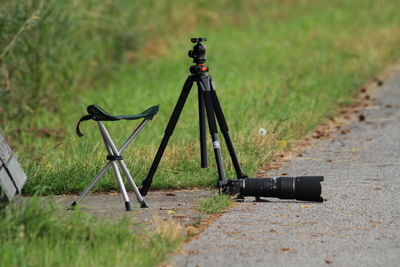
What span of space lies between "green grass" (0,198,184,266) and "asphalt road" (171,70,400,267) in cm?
20

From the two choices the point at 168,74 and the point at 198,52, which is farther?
the point at 168,74

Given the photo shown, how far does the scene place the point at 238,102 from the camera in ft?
37.5

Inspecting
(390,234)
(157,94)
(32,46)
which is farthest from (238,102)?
(390,234)

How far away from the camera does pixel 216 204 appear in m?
6.68

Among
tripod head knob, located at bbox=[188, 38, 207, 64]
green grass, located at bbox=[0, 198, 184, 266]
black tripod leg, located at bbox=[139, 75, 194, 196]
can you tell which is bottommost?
green grass, located at bbox=[0, 198, 184, 266]

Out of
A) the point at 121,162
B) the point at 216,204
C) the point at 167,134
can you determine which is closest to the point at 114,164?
the point at 121,162

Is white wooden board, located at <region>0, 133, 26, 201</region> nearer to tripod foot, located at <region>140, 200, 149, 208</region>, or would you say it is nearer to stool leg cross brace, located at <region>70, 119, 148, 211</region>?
stool leg cross brace, located at <region>70, 119, 148, 211</region>

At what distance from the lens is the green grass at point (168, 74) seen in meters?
8.39

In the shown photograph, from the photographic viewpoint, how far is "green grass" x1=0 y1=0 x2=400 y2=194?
8391 mm

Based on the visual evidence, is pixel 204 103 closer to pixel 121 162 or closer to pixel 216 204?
pixel 216 204

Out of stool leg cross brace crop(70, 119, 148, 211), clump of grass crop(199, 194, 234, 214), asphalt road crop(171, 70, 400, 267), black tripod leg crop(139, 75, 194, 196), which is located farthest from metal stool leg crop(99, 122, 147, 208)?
asphalt road crop(171, 70, 400, 267)

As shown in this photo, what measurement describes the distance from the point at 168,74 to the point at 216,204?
8.19m

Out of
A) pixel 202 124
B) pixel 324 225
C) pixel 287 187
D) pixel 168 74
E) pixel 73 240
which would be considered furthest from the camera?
pixel 168 74

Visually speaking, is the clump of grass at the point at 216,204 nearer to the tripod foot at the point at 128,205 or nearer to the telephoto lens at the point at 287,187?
the telephoto lens at the point at 287,187
